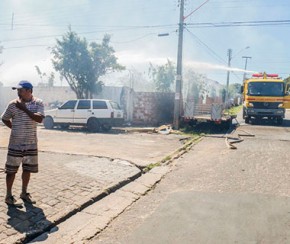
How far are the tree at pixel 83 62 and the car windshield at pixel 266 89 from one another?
10.7 meters

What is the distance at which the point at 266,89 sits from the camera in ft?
58.2

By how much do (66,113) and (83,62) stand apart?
8274mm

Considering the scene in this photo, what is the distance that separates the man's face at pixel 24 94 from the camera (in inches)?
169

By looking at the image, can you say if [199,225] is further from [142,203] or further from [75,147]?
[75,147]

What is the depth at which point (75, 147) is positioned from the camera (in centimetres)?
992

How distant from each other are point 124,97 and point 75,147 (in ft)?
31.9

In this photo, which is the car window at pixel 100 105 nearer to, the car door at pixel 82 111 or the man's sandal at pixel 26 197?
the car door at pixel 82 111

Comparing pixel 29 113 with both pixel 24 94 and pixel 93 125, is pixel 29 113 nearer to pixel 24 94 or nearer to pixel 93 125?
pixel 24 94

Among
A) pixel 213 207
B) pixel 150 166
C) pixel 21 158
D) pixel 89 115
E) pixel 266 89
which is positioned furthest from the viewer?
pixel 266 89

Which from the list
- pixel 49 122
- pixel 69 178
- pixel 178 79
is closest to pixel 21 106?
pixel 69 178

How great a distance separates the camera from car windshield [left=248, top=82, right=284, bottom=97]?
17625 millimetres

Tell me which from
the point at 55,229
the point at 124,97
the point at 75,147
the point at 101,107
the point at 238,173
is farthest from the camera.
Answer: the point at 124,97

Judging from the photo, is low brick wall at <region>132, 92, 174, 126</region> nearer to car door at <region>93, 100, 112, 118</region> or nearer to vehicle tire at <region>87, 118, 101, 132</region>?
car door at <region>93, 100, 112, 118</region>

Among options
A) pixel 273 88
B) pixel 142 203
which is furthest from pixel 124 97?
pixel 142 203
